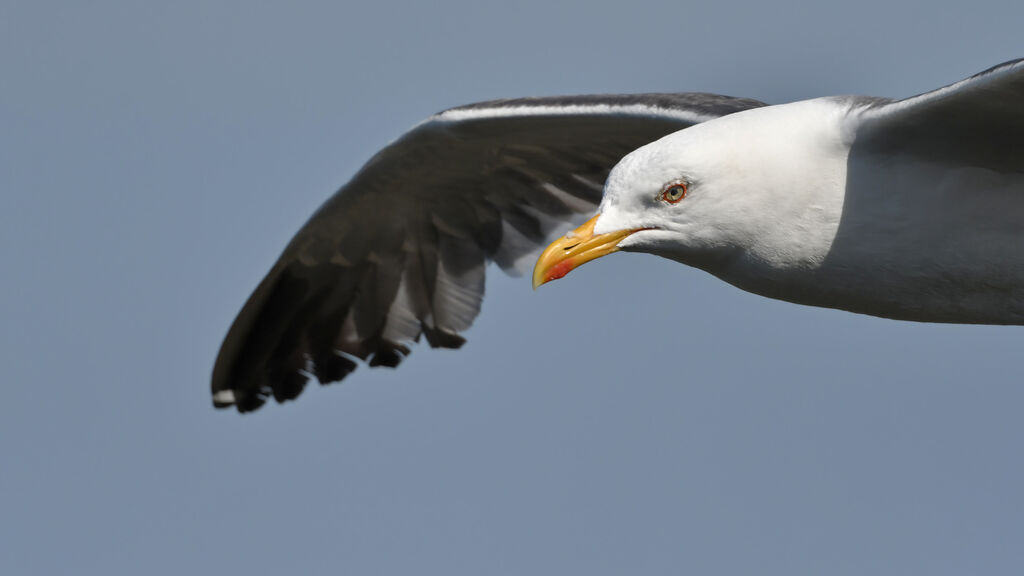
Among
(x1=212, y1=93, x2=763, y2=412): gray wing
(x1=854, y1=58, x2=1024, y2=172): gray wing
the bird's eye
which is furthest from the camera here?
(x1=212, y1=93, x2=763, y2=412): gray wing

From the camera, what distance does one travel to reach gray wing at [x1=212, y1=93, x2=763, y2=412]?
941cm

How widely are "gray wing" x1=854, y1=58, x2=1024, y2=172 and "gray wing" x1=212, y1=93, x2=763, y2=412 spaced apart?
2.06m

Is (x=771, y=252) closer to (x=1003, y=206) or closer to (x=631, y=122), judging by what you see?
(x=1003, y=206)

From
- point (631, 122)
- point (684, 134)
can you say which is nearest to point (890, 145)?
point (684, 134)

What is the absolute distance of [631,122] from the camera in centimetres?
A: 849

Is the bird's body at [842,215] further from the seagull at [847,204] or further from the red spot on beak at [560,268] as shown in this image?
the red spot on beak at [560,268]

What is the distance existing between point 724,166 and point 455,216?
346cm

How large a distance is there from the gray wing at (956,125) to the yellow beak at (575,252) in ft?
3.73

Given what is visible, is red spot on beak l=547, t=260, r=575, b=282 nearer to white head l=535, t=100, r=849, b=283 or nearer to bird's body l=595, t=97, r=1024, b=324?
white head l=535, t=100, r=849, b=283

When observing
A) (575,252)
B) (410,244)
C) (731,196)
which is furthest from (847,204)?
(410,244)

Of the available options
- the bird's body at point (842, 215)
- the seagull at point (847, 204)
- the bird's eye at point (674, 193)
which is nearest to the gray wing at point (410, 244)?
the seagull at point (847, 204)

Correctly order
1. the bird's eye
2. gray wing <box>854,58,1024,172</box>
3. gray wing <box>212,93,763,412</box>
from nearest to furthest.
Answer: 1. gray wing <box>854,58,1024,172</box>
2. the bird's eye
3. gray wing <box>212,93,763,412</box>

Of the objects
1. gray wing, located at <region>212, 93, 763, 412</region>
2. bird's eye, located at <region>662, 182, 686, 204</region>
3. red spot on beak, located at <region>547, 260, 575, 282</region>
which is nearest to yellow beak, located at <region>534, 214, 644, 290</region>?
red spot on beak, located at <region>547, 260, 575, 282</region>

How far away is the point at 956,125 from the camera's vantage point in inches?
268
